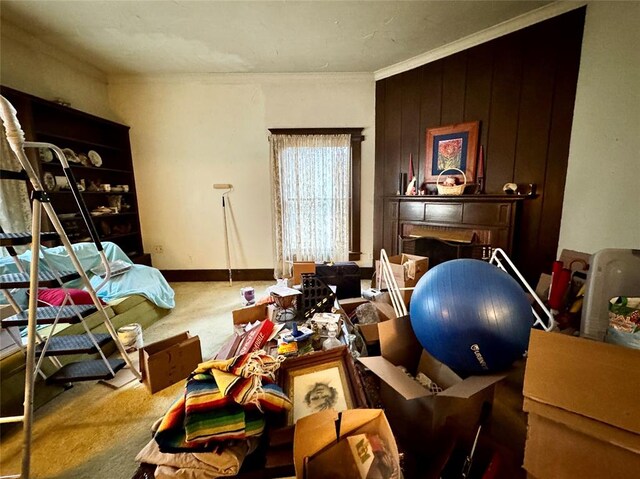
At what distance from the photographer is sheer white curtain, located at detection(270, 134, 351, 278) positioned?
3.55 m

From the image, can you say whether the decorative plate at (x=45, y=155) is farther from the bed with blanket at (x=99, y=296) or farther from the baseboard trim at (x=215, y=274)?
the baseboard trim at (x=215, y=274)

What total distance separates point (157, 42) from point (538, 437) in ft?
13.1

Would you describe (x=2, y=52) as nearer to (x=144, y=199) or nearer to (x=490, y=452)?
(x=144, y=199)

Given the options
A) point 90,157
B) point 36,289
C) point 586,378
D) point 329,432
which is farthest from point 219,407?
point 90,157

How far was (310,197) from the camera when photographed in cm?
366

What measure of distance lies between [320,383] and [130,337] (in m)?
1.70

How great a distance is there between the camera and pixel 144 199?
3805 mm

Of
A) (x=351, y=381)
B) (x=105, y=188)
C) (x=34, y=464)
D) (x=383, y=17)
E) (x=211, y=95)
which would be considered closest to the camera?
(x=351, y=381)

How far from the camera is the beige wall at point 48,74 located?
2463 mm

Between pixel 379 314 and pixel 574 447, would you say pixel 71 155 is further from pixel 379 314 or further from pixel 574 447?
pixel 574 447

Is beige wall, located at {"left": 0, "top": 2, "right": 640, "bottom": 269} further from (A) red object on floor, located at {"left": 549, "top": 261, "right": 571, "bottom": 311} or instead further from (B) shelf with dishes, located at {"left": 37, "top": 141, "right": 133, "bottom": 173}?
(A) red object on floor, located at {"left": 549, "top": 261, "right": 571, "bottom": 311}

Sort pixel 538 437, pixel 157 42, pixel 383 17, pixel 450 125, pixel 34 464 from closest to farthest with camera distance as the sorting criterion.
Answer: pixel 538 437 < pixel 34 464 < pixel 383 17 < pixel 157 42 < pixel 450 125

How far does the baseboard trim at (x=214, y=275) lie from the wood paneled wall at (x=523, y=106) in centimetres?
279

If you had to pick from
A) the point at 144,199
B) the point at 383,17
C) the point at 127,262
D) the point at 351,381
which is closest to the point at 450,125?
the point at 383,17
